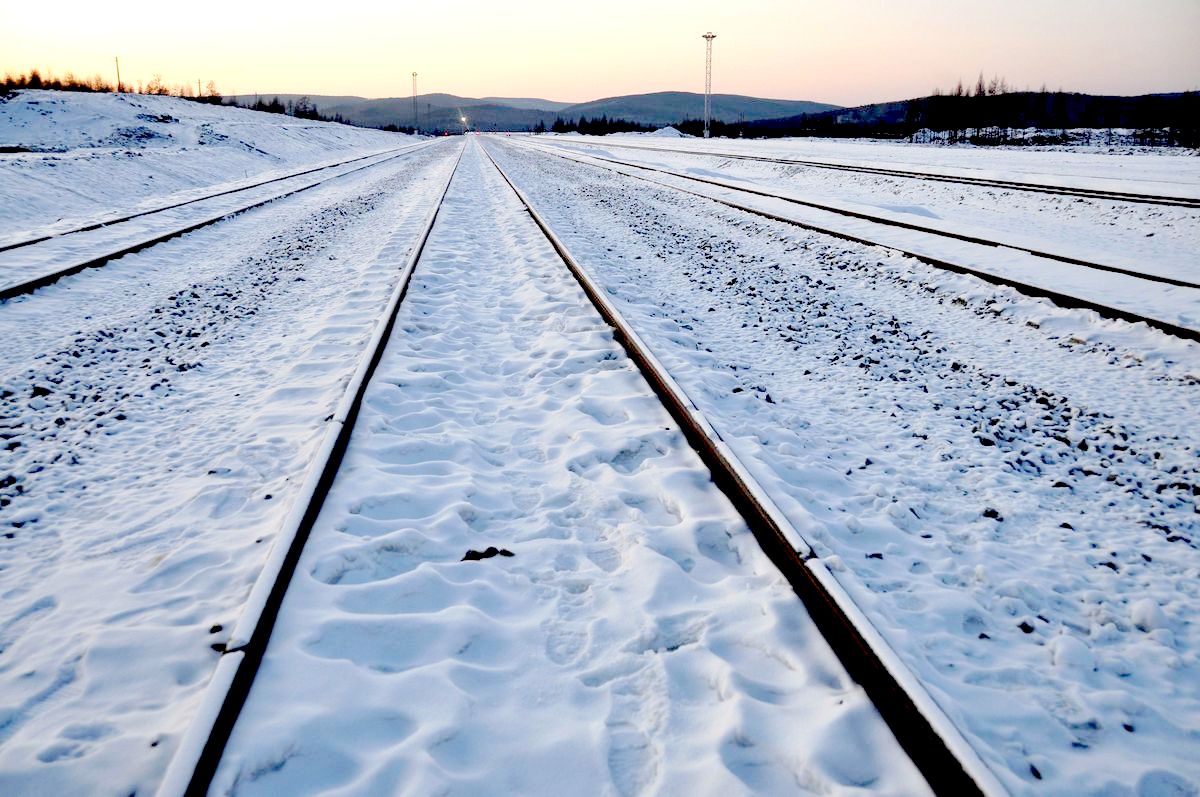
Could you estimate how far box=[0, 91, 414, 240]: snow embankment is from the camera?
16.4 meters

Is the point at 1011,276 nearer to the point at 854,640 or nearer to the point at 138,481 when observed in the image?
the point at 854,640

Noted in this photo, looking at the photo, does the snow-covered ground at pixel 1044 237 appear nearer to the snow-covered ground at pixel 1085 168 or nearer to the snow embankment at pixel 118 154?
the snow-covered ground at pixel 1085 168

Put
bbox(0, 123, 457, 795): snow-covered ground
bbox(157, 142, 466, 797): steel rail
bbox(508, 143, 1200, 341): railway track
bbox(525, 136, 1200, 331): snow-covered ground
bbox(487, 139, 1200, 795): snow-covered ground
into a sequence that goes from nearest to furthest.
Result: bbox(157, 142, 466, 797): steel rail
bbox(0, 123, 457, 795): snow-covered ground
bbox(487, 139, 1200, 795): snow-covered ground
bbox(508, 143, 1200, 341): railway track
bbox(525, 136, 1200, 331): snow-covered ground

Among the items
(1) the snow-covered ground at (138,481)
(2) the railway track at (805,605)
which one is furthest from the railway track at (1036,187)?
(1) the snow-covered ground at (138,481)

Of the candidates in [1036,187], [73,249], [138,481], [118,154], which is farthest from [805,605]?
[118,154]

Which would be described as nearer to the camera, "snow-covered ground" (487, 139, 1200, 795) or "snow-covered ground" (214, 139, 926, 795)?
"snow-covered ground" (214, 139, 926, 795)

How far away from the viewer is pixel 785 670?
2.54 meters

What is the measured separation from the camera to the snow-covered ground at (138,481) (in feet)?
7.76

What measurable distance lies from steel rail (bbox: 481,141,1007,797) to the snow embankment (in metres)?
14.3

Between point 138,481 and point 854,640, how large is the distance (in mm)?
4097

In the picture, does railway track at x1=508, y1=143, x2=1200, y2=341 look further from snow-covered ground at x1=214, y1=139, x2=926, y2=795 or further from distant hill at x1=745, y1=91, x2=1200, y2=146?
distant hill at x1=745, y1=91, x2=1200, y2=146

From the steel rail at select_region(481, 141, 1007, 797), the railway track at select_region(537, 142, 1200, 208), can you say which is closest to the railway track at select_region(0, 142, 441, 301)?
the steel rail at select_region(481, 141, 1007, 797)

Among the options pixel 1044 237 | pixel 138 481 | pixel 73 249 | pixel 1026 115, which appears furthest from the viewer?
pixel 1026 115

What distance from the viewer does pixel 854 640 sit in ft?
8.05
